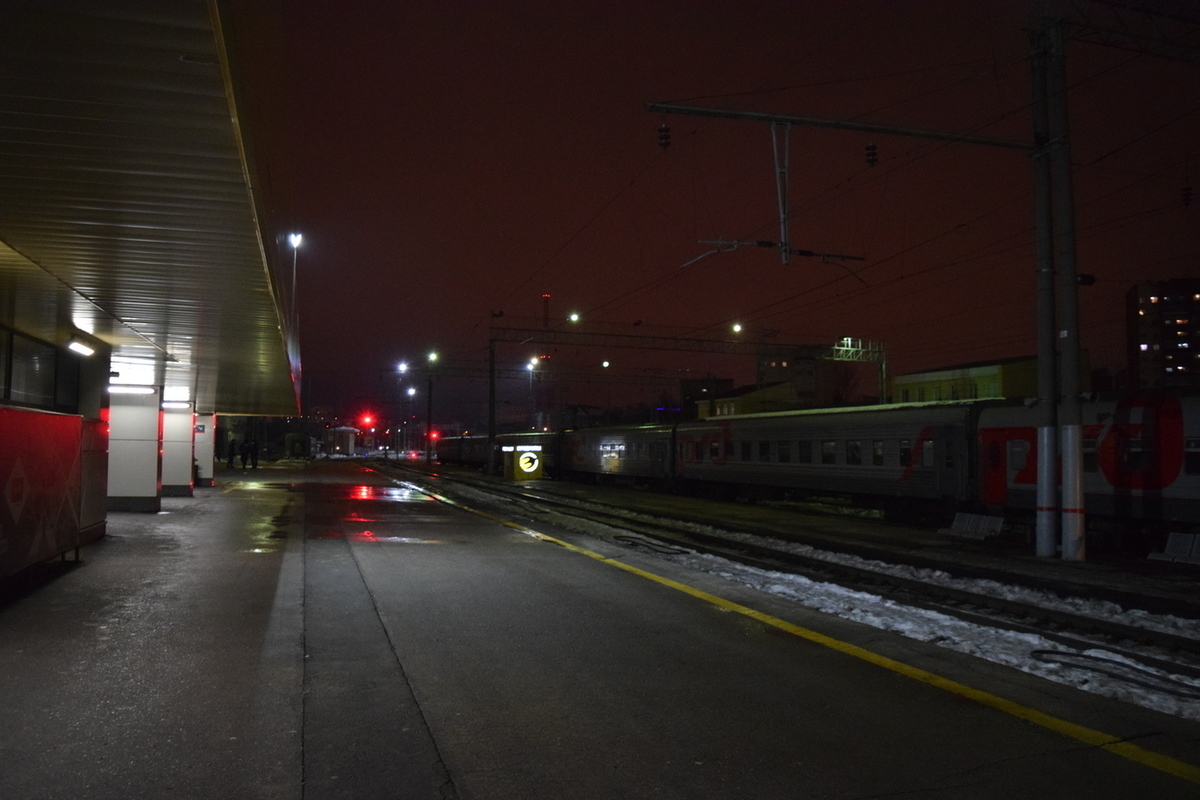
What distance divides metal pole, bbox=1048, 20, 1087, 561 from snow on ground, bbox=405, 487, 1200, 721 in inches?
96.5

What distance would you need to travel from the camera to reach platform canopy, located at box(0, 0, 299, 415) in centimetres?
440

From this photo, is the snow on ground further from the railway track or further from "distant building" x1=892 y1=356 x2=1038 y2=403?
"distant building" x1=892 y1=356 x2=1038 y2=403

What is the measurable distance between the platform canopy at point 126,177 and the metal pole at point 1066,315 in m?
11.1

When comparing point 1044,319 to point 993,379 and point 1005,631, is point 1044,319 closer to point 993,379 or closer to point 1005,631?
point 1005,631

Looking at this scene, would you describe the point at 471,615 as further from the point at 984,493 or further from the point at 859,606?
the point at 984,493

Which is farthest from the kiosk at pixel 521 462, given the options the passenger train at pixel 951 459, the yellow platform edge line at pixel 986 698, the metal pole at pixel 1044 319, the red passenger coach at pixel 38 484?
the yellow platform edge line at pixel 986 698

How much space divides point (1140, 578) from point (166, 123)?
1210 cm

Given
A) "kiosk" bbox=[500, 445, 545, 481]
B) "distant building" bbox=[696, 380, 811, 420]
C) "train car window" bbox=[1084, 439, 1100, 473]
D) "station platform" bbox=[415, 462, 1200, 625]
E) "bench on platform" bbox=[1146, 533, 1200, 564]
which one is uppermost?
"distant building" bbox=[696, 380, 811, 420]

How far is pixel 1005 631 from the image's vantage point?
8.30 metres

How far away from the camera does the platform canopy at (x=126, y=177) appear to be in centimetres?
440

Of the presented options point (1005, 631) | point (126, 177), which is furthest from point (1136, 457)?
point (126, 177)

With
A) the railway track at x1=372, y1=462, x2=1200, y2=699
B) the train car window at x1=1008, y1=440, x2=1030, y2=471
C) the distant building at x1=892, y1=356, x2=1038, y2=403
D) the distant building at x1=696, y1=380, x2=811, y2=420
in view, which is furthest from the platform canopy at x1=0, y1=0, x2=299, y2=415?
the distant building at x1=696, y1=380, x2=811, y2=420

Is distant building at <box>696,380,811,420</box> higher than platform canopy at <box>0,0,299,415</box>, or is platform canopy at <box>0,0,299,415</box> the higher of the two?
distant building at <box>696,380,811,420</box>

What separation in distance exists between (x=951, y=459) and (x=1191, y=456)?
521 cm
